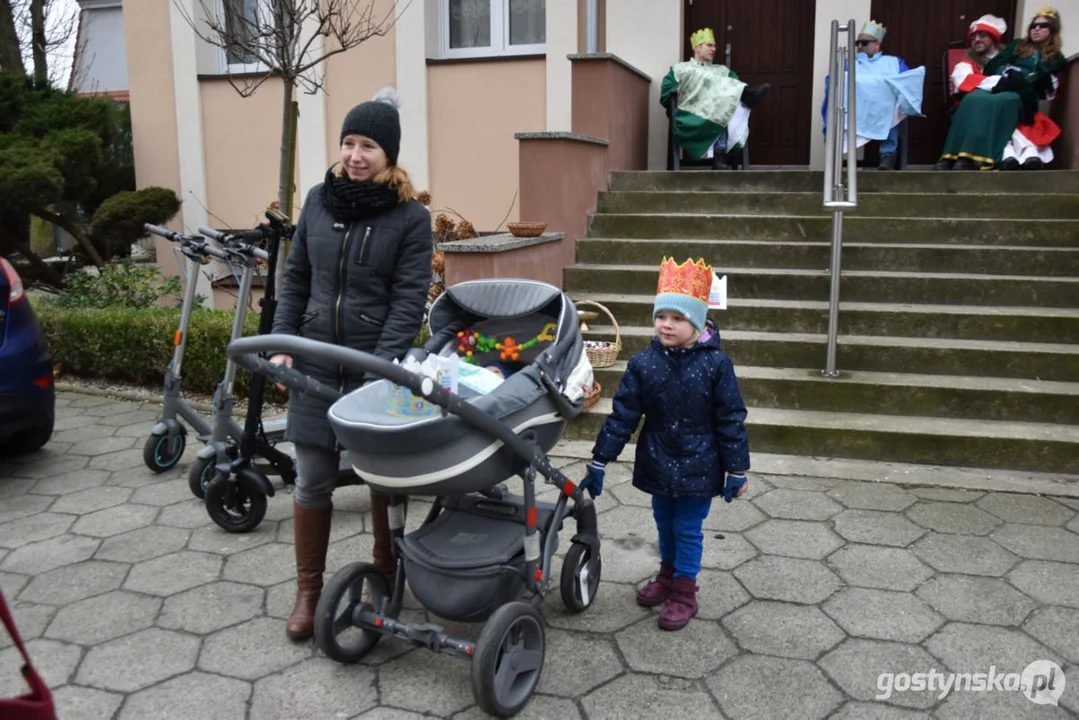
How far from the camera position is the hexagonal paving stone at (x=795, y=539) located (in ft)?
12.7

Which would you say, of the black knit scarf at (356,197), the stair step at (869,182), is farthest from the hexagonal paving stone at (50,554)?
the stair step at (869,182)

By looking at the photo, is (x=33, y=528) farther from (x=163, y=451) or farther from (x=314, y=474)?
(x=314, y=474)

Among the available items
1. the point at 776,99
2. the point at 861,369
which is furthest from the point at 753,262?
the point at 776,99

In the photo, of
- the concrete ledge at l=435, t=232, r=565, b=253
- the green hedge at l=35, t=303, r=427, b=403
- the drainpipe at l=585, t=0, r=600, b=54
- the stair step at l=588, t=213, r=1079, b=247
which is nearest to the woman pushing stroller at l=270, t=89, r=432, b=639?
the concrete ledge at l=435, t=232, r=565, b=253

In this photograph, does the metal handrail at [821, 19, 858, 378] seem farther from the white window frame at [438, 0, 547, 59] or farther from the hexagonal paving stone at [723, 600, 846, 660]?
the white window frame at [438, 0, 547, 59]

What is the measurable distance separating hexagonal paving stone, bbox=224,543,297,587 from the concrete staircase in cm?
215

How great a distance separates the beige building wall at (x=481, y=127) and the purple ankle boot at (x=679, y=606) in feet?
20.1

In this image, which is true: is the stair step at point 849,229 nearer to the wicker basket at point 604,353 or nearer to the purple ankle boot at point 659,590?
the wicker basket at point 604,353

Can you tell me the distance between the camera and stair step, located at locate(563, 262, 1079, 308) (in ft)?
19.3

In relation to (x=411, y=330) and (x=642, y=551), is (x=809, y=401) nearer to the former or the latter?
(x=642, y=551)

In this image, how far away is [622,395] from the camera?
10.6 feet

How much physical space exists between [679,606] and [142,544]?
2477 mm

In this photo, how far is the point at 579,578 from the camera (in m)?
3.27

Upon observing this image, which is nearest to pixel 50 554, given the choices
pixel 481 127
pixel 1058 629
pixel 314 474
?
pixel 314 474
